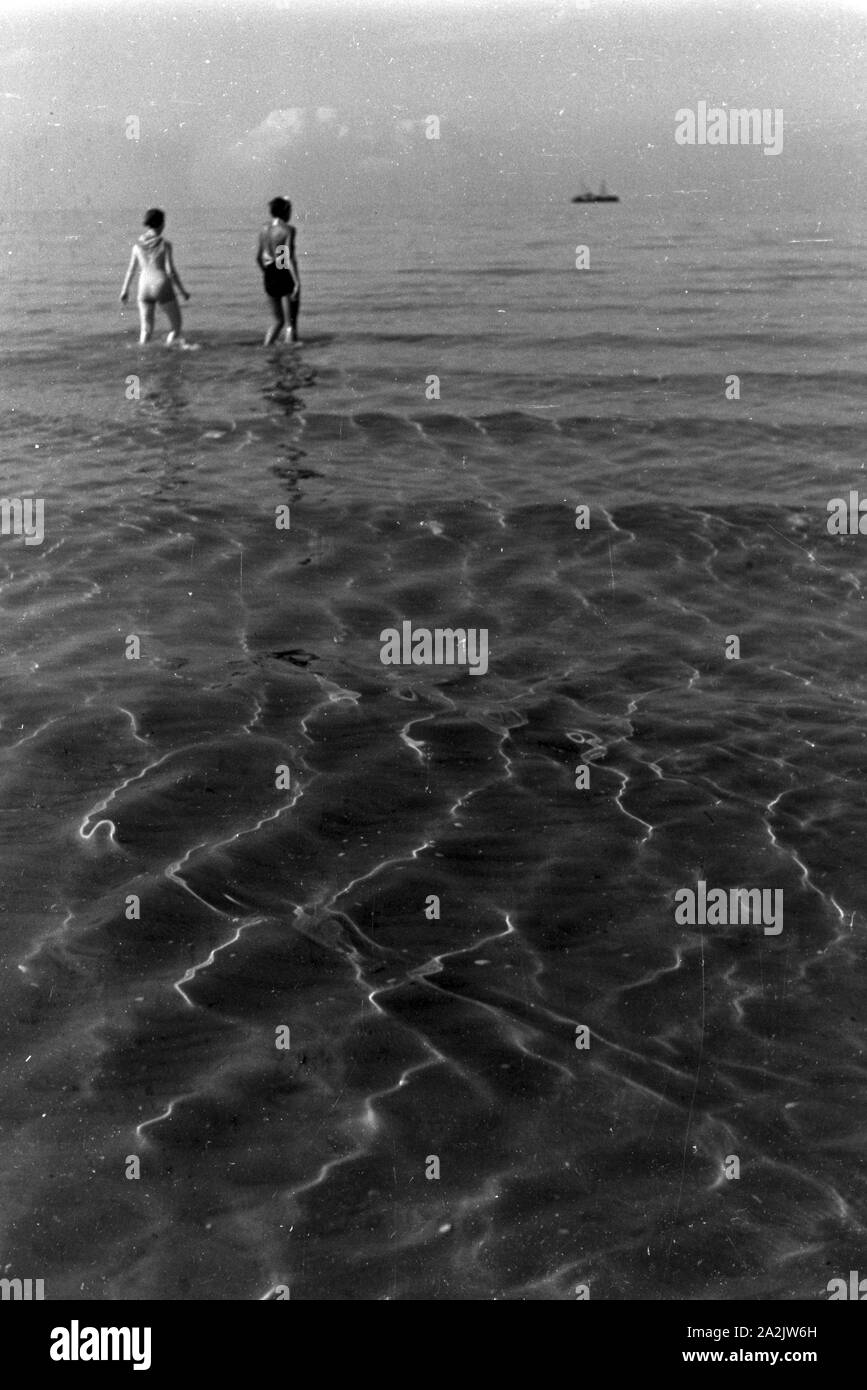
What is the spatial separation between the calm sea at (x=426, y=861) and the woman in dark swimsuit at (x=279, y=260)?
3.94 meters

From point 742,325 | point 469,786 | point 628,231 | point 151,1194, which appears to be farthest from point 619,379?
point 628,231

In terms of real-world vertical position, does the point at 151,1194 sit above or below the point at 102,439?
below

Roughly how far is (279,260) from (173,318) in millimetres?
1814

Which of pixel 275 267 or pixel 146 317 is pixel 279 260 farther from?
pixel 146 317

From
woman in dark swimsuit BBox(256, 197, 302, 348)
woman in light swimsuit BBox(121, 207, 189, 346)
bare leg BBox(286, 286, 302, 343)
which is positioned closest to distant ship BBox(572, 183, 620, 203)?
bare leg BBox(286, 286, 302, 343)

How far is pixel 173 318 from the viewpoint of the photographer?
18938mm

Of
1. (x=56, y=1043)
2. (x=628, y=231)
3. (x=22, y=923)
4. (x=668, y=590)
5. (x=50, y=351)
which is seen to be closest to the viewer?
(x=56, y=1043)

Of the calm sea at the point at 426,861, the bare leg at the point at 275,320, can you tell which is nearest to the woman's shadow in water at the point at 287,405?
the calm sea at the point at 426,861

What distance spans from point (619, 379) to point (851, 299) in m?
8.95

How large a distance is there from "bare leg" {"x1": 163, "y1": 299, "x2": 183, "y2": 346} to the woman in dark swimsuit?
1193mm

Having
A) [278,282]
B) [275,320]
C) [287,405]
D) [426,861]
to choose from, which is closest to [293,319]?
[275,320]
